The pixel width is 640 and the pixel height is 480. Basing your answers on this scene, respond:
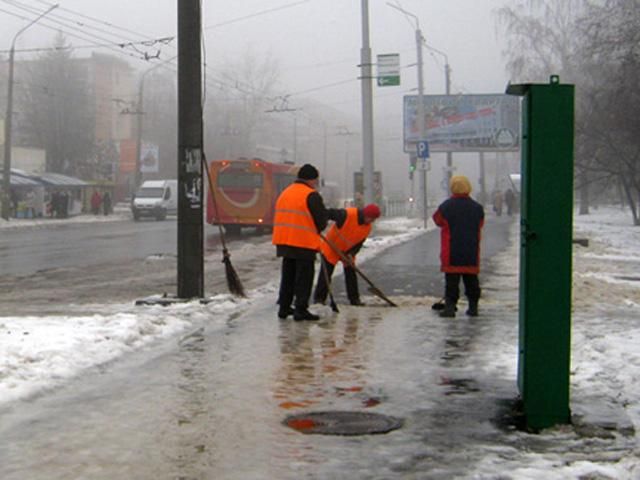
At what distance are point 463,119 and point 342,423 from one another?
182 ft

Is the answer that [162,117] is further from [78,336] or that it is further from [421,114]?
[78,336]

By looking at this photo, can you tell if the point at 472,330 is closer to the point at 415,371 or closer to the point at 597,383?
the point at 415,371

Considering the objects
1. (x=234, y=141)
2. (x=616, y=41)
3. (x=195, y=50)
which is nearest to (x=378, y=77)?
(x=616, y=41)

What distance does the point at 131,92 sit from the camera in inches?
4791

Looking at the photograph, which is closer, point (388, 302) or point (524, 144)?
point (524, 144)

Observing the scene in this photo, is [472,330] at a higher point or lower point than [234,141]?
lower

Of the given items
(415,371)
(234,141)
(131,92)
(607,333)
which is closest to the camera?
(415,371)

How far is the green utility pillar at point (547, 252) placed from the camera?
5523 mm

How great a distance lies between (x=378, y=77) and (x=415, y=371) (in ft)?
75.2

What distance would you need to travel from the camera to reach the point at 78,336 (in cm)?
861

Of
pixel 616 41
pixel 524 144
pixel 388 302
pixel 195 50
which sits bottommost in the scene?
pixel 388 302

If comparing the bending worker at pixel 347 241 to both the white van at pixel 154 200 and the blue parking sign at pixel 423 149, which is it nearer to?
the blue parking sign at pixel 423 149

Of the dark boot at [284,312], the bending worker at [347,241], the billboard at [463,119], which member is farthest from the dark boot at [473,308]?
the billboard at [463,119]

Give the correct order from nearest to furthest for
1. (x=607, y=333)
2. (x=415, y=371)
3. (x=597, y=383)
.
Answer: (x=597, y=383) < (x=415, y=371) < (x=607, y=333)
